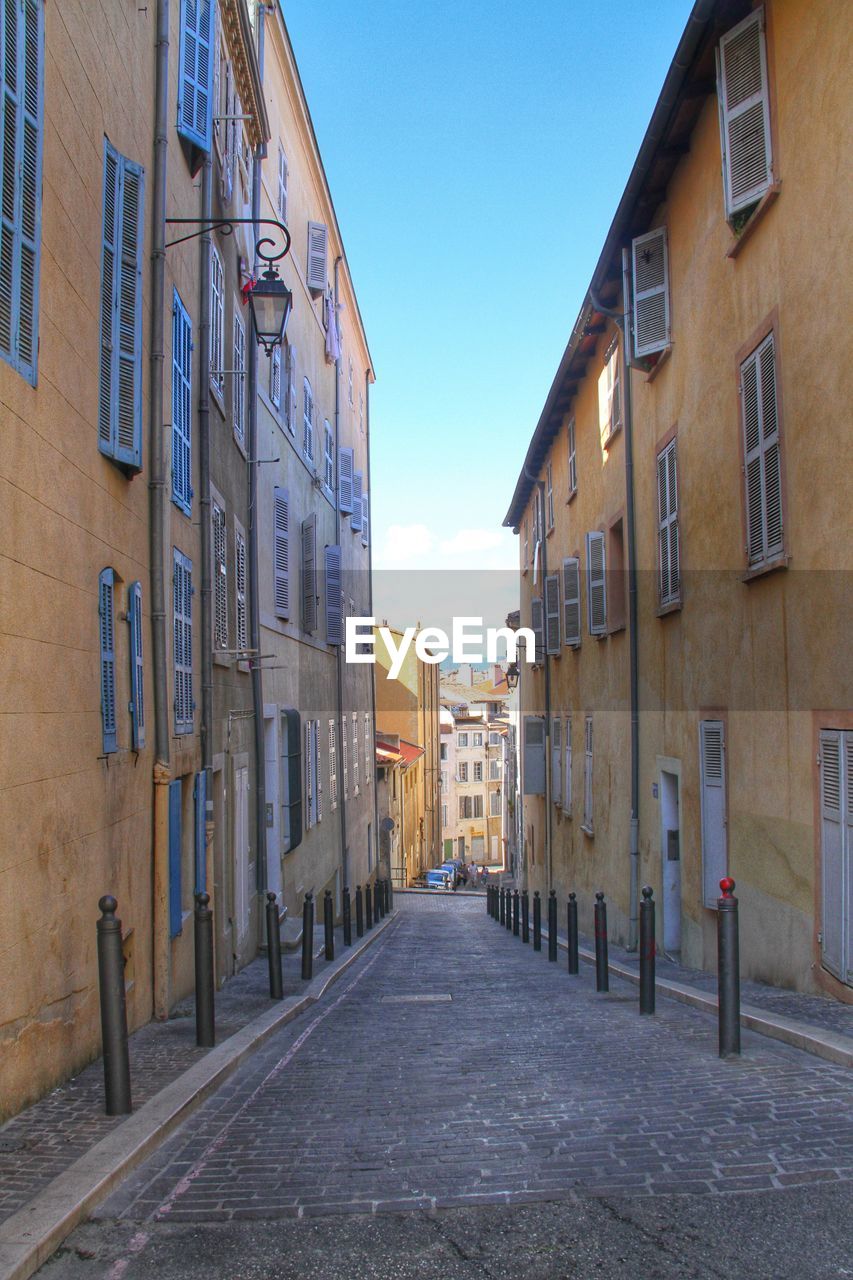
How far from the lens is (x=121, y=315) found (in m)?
7.21

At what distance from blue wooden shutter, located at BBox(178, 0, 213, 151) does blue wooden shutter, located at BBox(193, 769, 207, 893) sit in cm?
542

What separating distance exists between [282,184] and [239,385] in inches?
251

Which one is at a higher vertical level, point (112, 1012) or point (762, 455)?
point (762, 455)

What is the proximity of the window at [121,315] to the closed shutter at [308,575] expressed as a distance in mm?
10838

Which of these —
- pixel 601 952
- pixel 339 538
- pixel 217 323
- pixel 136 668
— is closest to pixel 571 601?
pixel 339 538

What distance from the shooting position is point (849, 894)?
282 inches

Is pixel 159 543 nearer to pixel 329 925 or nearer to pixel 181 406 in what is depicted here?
pixel 181 406

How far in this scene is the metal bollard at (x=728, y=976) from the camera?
625cm

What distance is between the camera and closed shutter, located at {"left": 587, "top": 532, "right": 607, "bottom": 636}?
54.4 ft

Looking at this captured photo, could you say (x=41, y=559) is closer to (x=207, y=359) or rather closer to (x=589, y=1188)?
(x=589, y=1188)

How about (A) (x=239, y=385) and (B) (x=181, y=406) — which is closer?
(B) (x=181, y=406)

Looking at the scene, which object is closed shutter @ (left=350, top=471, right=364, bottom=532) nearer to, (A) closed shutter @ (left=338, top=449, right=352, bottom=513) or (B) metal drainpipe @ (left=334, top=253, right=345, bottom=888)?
(A) closed shutter @ (left=338, top=449, right=352, bottom=513)

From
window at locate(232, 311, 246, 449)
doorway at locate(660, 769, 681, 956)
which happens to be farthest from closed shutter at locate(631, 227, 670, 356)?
doorway at locate(660, 769, 681, 956)

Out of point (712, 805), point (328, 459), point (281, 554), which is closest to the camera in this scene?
point (712, 805)
